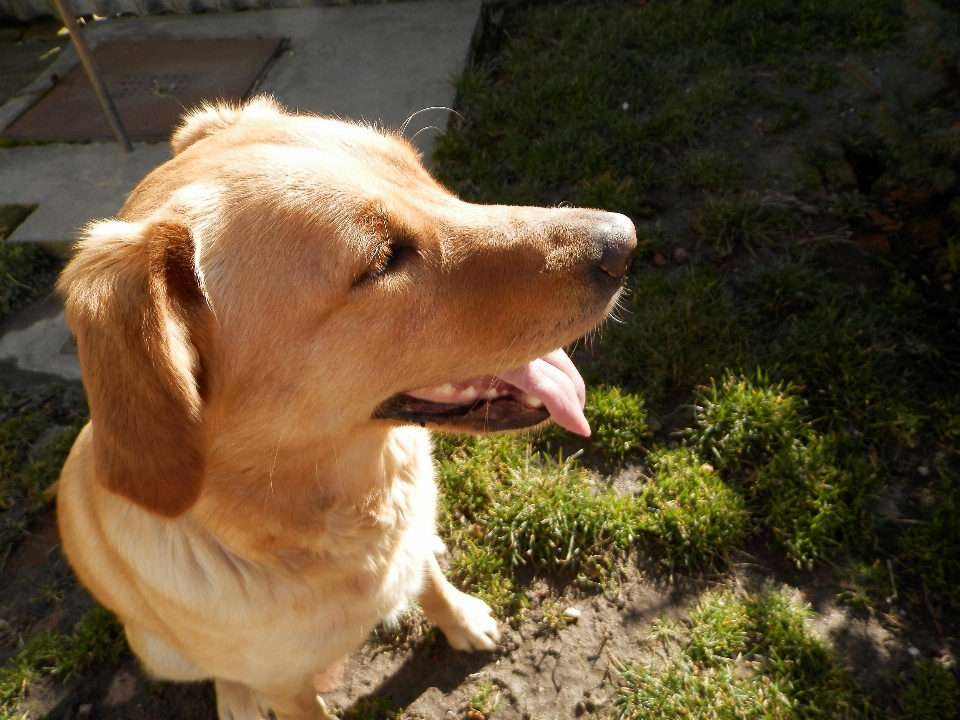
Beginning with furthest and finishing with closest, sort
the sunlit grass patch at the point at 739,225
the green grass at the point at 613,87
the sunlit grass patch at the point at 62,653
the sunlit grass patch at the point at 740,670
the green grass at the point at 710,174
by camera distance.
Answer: the green grass at the point at 613,87
the green grass at the point at 710,174
the sunlit grass patch at the point at 739,225
the sunlit grass patch at the point at 62,653
the sunlit grass patch at the point at 740,670

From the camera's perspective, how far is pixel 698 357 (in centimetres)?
336

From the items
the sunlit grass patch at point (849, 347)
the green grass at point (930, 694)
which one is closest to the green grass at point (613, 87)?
the sunlit grass patch at point (849, 347)

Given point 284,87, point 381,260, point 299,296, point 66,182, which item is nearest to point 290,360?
point 299,296

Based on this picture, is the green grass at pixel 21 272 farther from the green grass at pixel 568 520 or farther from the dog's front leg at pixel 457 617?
the dog's front leg at pixel 457 617

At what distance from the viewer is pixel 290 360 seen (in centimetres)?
174

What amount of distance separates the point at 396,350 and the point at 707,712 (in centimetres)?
182

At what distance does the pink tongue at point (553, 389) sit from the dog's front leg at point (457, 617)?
0.88 metres

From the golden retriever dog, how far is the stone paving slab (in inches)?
97.3

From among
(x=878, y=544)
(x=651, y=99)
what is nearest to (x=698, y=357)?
(x=878, y=544)

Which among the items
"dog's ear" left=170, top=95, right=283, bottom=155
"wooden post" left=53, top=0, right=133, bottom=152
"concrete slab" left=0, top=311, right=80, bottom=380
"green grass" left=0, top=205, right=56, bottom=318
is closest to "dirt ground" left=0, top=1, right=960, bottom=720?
"concrete slab" left=0, top=311, right=80, bottom=380

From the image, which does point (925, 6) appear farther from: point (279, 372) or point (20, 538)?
point (20, 538)

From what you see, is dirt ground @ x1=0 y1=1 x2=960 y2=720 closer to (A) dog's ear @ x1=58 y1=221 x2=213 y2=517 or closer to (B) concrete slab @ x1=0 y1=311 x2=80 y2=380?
(B) concrete slab @ x1=0 y1=311 x2=80 y2=380

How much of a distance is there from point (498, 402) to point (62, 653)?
7.36ft

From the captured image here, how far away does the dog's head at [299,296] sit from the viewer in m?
1.53
